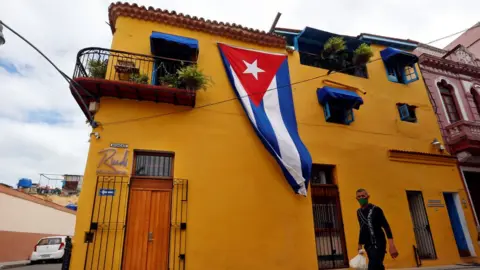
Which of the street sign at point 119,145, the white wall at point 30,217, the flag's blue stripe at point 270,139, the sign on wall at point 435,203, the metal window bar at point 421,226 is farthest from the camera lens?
the white wall at point 30,217

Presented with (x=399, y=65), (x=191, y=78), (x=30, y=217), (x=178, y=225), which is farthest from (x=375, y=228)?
(x=30, y=217)

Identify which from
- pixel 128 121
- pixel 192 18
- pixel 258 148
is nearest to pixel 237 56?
pixel 192 18

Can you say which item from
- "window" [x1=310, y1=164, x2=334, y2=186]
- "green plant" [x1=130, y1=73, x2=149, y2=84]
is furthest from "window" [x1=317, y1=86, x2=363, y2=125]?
"green plant" [x1=130, y1=73, x2=149, y2=84]

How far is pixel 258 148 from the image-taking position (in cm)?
849

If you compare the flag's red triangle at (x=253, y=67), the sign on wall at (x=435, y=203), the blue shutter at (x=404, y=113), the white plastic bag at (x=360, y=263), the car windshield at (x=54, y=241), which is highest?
the flag's red triangle at (x=253, y=67)

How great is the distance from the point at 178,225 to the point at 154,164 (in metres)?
1.72

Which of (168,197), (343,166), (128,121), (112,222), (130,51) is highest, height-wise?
(130,51)

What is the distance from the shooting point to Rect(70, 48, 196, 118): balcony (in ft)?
24.4

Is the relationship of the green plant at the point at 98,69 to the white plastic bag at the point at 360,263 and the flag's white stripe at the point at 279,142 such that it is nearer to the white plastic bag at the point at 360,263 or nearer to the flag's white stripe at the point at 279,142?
the flag's white stripe at the point at 279,142

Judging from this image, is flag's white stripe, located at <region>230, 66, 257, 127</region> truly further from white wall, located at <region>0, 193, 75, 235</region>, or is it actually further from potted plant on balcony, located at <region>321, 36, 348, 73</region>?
white wall, located at <region>0, 193, 75, 235</region>

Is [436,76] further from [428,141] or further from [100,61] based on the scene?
[100,61]

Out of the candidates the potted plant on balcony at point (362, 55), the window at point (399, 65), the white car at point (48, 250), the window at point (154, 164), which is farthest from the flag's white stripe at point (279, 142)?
the white car at point (48, 250)

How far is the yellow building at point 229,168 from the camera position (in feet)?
22.9

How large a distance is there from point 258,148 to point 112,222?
13.8 ft
